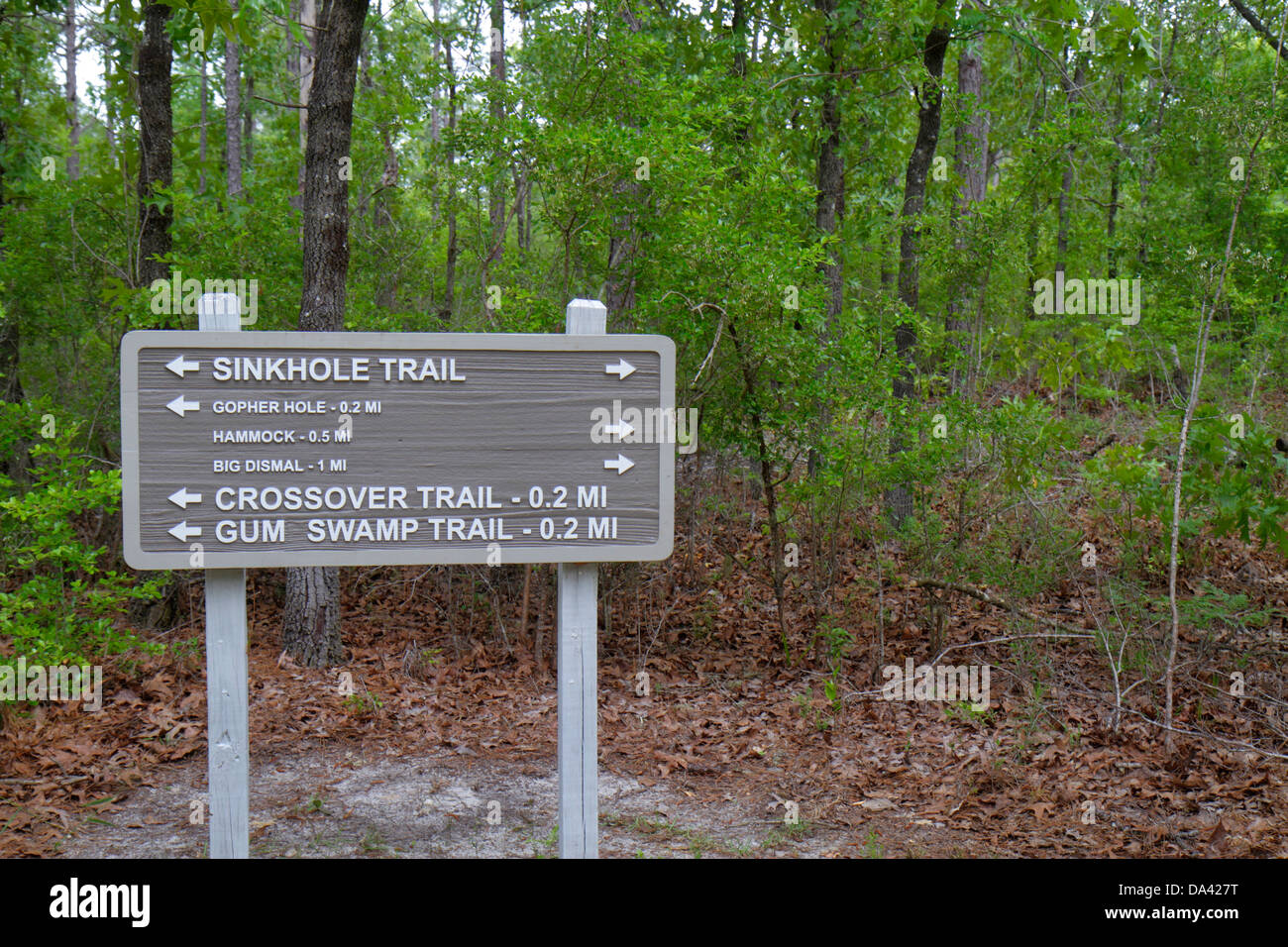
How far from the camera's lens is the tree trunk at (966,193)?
9.46 meters

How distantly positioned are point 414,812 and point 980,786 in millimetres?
3101

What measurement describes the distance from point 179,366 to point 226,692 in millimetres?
1172

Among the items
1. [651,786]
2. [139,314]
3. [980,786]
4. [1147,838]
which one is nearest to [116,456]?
[139,314]

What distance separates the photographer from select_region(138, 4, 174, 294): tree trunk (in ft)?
27.1

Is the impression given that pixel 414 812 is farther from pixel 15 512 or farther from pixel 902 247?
pixel 902 247

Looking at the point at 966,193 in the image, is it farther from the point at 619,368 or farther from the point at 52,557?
the point at 52,557

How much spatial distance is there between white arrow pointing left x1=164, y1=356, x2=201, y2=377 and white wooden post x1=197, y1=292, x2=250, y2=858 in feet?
0.45

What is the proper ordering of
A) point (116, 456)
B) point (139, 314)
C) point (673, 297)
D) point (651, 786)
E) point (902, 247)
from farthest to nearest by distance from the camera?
point (902, 247) < point (116, 456) < point (139, 314) < point (673, 297) < point (651, 786)

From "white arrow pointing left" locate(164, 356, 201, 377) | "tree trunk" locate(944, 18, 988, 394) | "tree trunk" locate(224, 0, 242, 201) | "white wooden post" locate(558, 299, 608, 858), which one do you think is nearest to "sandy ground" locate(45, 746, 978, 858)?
"white wooden post" locate(558, 299, 608, 858)

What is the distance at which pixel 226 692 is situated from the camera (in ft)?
11.8

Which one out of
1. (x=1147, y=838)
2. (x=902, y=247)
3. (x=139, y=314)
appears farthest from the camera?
(x=902, y=247)

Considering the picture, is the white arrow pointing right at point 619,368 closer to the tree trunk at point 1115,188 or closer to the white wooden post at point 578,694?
the white wooden post at point 578,694

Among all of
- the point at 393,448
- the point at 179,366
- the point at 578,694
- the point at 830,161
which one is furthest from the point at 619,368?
the point at 830,161

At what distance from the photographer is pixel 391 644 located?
8.19m
